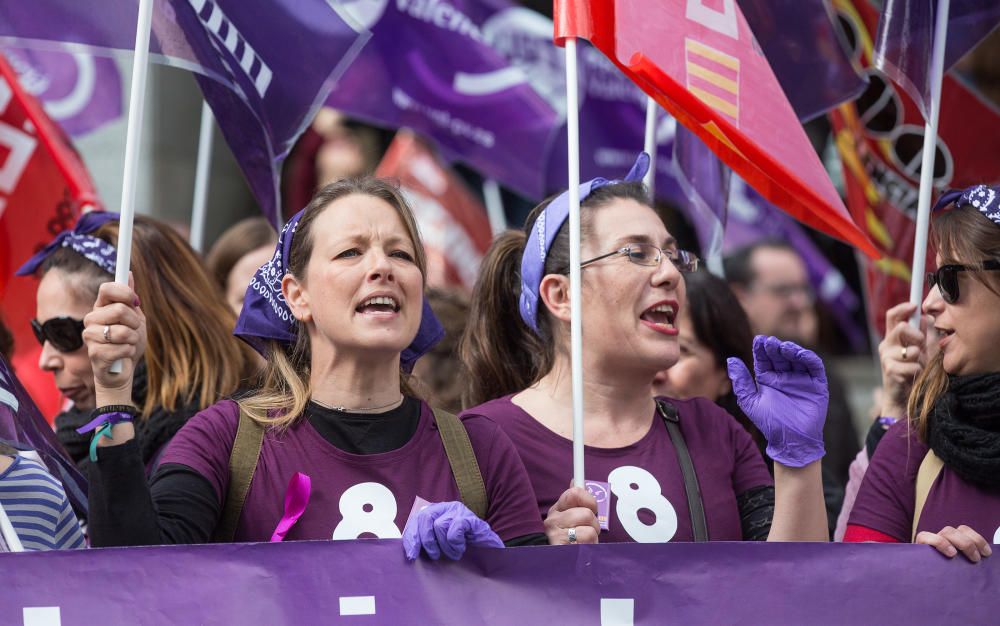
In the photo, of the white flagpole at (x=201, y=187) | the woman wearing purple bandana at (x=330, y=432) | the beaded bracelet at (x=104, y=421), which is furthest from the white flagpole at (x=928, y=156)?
the white flagpole at (x=201, y=187)

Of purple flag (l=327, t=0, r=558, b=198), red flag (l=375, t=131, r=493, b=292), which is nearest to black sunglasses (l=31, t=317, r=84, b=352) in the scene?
purple flag (l=327, t=0, r=558, b=198)

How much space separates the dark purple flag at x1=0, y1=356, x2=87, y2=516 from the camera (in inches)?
132

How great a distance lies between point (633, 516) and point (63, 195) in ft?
10.7

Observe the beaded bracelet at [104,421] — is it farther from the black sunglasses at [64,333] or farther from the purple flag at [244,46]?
the black sunglasses at [64,333]

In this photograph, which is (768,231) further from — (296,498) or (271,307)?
(296,498)

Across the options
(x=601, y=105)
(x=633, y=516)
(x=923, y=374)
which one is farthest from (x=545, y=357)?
(x=601, y=105)

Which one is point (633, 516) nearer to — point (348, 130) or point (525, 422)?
point (525, 422)

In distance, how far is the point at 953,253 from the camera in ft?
12.5

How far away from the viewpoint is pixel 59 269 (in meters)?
4.68

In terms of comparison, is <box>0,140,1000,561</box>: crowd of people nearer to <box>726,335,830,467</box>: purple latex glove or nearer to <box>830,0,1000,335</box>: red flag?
<box>726,335,830,467</box>: purple latex glove

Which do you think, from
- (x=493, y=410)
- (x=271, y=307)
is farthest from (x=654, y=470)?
(x=271, y=307)

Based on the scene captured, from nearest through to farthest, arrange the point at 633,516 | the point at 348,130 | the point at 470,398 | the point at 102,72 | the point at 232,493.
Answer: the point at 232,493, the point at 633,516, the point at 470,398, the point at 102,72, the point at 348,130

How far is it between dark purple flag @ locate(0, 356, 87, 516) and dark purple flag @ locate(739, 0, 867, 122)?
2.46 meters

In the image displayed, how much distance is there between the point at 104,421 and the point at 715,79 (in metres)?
1.72
